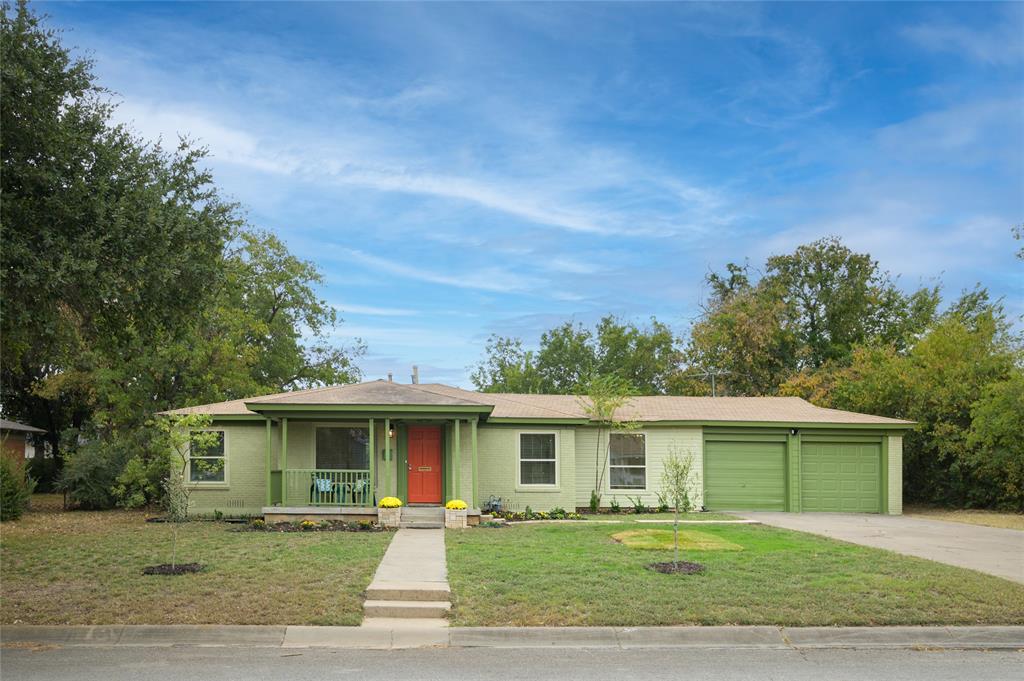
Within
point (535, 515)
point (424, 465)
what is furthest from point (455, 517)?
point (424, 465)

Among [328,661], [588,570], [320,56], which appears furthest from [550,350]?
[328,661]

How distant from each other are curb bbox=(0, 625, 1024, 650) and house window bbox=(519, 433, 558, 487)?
12717 millimetres

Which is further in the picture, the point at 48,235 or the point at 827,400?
the point at 827,400

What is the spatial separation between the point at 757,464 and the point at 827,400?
987cm

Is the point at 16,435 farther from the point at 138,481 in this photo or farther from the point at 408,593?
the point at 408,593

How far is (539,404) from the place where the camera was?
23969 millimetres

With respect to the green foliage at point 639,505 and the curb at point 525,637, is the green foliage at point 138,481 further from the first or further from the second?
the curb at point 525,637

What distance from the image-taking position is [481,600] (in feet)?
31.4

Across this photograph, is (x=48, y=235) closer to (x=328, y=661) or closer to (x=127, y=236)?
(x=127, y=236)

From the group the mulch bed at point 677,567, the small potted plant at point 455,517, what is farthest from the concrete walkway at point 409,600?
the small potted plant at point 455,517

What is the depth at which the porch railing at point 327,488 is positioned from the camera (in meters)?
19.1

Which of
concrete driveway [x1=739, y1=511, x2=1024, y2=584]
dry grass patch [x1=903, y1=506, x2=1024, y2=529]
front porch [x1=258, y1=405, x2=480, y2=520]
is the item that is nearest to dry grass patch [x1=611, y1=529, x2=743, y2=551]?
concrete driveway [x1=739, y1=511, x2=1024, y2=584]

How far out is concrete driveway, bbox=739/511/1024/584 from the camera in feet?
42.5

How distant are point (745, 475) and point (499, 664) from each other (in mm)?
17133
